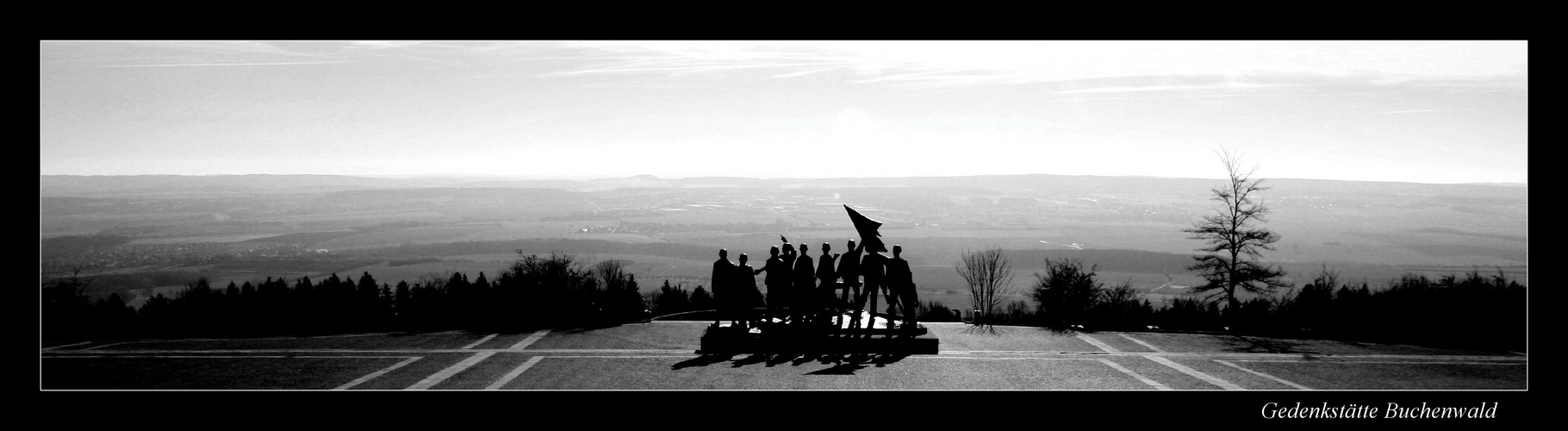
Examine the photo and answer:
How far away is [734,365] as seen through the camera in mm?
13422

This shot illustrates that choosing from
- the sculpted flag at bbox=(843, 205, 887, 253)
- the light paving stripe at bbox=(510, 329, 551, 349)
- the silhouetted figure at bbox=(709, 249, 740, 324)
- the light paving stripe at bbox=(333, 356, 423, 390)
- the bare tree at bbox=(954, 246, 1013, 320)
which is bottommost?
the bare tree at bbox=(954, 246, 1013, 320)

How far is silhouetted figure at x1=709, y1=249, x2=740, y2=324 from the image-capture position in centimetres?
1458

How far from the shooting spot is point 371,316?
18.9 m

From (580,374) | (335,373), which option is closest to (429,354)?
(335,373)

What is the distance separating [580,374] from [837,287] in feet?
15.6

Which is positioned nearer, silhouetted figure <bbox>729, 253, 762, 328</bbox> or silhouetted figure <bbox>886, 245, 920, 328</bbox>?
silhouetted figure <bbox>886, 245, 920, 328</bbox>

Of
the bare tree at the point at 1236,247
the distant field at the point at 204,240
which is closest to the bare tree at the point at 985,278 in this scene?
the bare tree at the point at 1236,247

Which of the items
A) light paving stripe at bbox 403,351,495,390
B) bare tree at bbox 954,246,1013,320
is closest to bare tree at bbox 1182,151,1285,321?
bare tree at bbox 954,246,1013,320

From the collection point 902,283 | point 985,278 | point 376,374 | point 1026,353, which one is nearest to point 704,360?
point 902,283

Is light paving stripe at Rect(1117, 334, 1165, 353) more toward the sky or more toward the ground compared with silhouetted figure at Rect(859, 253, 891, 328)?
more toward the ground

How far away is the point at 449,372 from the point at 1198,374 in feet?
37.8

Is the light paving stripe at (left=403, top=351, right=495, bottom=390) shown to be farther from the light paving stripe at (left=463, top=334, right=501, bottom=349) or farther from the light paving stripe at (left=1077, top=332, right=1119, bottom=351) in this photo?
the light paving stripe at (left=1077, top=332, right=1119, bottom=351)

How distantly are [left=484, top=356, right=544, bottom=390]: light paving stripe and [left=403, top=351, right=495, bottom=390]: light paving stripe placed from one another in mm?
815

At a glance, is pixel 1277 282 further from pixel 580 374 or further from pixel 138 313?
pixel 138 313
